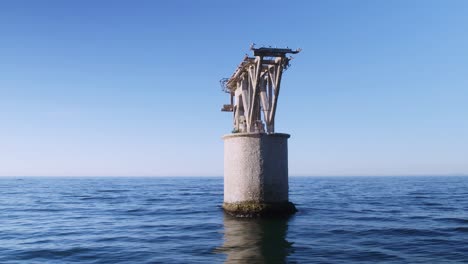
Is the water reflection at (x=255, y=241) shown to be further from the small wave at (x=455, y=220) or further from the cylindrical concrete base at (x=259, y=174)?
the small wave at (x=455, y=220)

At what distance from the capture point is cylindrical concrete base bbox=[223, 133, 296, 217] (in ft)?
83.9

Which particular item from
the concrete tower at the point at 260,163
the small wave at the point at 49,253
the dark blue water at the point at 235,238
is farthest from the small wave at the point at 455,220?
the small wave at the point at 49,253

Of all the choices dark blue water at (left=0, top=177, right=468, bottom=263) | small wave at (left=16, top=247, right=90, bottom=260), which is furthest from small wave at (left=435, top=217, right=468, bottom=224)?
small wave at (left=16, top=247, right=90, bottom=260)

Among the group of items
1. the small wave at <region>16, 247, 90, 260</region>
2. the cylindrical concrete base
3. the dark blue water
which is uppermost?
the cylindrical concrete base

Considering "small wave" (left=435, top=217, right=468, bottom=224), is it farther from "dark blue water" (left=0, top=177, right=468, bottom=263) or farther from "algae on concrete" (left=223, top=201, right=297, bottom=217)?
"algae on concrete" (left=223, top=201, right=297, bottom=217)

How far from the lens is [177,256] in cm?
1697

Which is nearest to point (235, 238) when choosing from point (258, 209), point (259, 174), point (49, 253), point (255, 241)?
point (255, 241)

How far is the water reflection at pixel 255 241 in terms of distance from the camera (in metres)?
16.5

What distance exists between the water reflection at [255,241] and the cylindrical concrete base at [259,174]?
949 millimetres

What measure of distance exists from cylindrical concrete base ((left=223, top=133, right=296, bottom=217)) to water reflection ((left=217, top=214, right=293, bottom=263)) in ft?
3.11

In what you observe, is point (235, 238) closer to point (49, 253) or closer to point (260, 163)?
point (260, 163)

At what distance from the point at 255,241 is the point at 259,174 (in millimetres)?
6553

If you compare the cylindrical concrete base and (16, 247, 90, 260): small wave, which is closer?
(16, 247, 90, 260): small wave

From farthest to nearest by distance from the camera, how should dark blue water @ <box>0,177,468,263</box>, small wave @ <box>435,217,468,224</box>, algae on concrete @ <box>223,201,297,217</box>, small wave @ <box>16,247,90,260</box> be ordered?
small wave @ <box>435,217,468,224</box> < algae on concrete @ <box>223,201,297,217</box> < small wave @ <box>16,247,90,260</box> < dark blue water @ <box>0,177,468,263</box>
